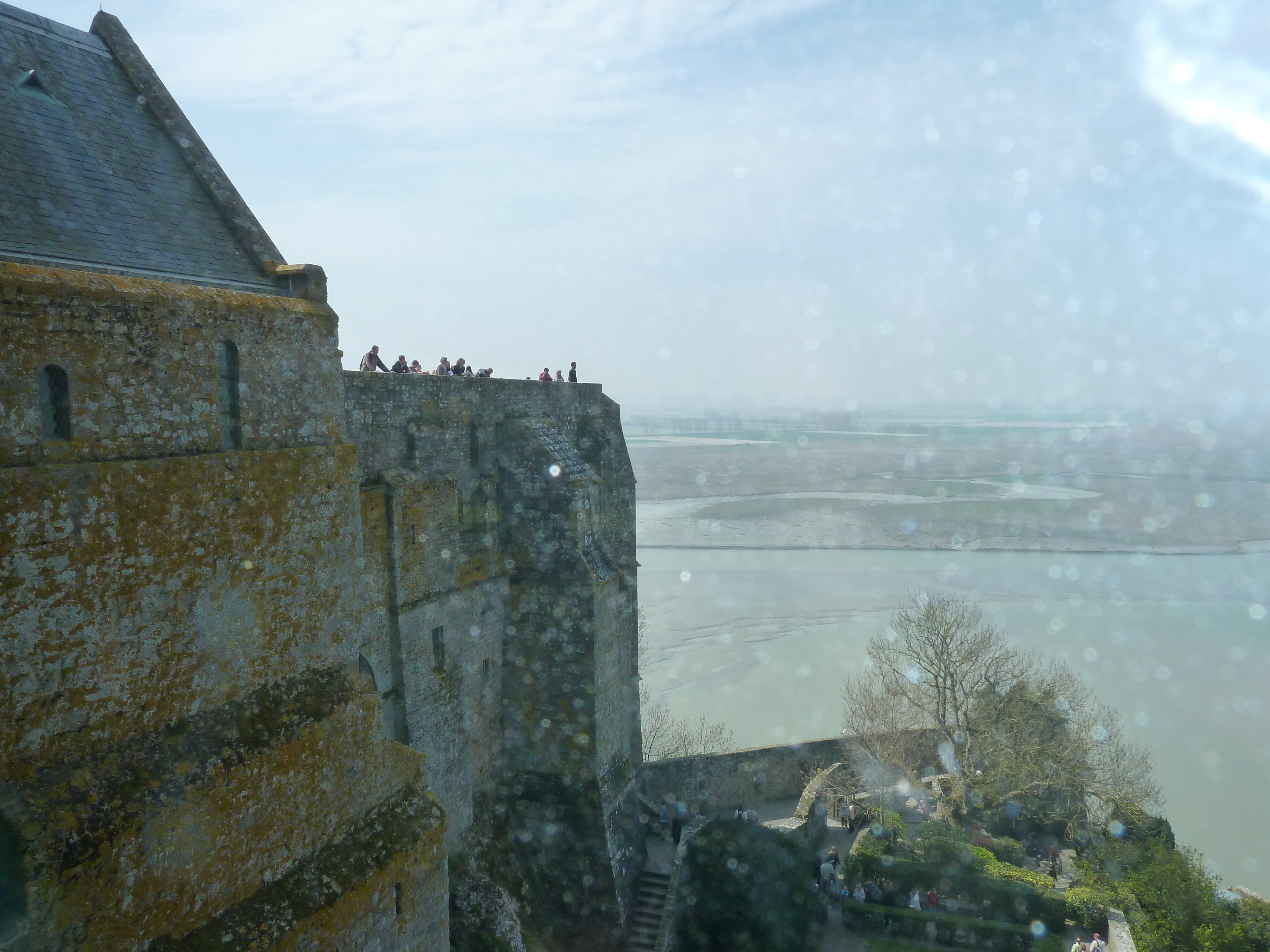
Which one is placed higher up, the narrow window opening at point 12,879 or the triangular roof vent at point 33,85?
the triangular roof vent at point 33,85

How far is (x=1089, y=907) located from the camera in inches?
629

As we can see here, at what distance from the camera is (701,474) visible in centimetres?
8494

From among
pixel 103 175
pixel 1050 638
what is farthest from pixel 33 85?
pixel 1050 638

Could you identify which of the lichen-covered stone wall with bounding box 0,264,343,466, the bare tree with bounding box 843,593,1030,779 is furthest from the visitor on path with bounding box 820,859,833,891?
the lichen-covered stone wall with bounding box 0,264,343,466

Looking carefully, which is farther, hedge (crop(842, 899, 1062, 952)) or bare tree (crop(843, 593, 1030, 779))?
bare tree (crop(843, 593, 1030, 779))

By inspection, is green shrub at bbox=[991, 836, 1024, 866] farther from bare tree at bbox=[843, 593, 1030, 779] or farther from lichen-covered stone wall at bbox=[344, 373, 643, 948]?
lichen-covered stone wall at bbox=[344, 373, 643, 948]

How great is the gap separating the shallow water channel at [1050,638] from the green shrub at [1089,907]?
18.9 ft

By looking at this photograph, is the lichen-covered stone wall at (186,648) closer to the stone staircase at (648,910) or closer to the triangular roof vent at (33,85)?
the triangular roof vent at (33,85)

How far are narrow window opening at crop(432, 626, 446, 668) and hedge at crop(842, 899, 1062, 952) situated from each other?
10140 millimetres

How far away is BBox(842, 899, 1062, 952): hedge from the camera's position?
1578 centimetres

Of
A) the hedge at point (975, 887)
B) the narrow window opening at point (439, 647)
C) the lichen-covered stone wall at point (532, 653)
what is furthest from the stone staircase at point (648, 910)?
the narrow window opening at point (439, 647)

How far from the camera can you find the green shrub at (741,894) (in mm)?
14484

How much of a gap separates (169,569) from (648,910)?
39.5 ft

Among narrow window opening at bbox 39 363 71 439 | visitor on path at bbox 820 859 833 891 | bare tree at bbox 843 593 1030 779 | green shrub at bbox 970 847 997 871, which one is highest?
narrow window opening at bbox 39 363 71 439
